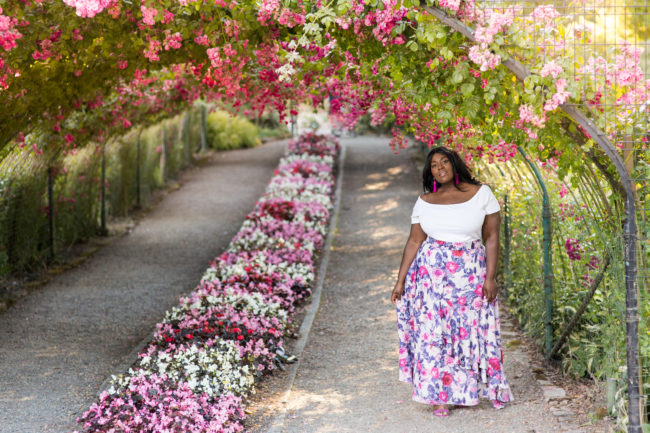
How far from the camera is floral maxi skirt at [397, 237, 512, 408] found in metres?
5.05

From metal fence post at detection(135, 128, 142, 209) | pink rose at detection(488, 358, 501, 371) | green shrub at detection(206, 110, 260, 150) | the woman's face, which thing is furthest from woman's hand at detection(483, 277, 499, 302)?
green shrub at detection(206, 110, 260, 150)

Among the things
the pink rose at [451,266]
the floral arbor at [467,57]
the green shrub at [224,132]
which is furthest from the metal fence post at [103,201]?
the green shrub at [224,132]

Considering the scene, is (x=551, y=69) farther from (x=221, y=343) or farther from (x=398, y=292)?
(x=221, y=343)

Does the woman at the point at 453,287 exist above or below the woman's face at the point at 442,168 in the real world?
below

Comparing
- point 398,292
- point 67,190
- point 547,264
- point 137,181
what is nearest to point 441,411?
point 398,292

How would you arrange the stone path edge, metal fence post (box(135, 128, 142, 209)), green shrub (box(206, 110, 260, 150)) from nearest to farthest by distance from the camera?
the stone path edge
metal fence post (box(135, 128, 142, 209))
green shrub (box(206, 110, 260, 150))

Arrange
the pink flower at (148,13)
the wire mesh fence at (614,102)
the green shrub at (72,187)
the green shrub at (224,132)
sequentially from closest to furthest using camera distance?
the wire mesh fence at (614,102) < the pink flower at (148,13) < the green shrub at (72,187) < the green shrub at (224,132)

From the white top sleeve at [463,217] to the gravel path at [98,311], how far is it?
2.85 m

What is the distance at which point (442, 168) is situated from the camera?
5.07 meters

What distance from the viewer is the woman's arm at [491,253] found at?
4.96m

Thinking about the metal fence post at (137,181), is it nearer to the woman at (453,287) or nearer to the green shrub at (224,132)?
the green shrub at (224,132)

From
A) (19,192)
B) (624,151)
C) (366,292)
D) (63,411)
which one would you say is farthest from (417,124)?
(19,192)

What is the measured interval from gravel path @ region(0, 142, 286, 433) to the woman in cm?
250

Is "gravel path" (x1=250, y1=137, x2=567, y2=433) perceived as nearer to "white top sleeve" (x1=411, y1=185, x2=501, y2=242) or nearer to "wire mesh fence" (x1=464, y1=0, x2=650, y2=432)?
"wire mesh fence" (x1=464, y1=0, x2=650, y2=432)
